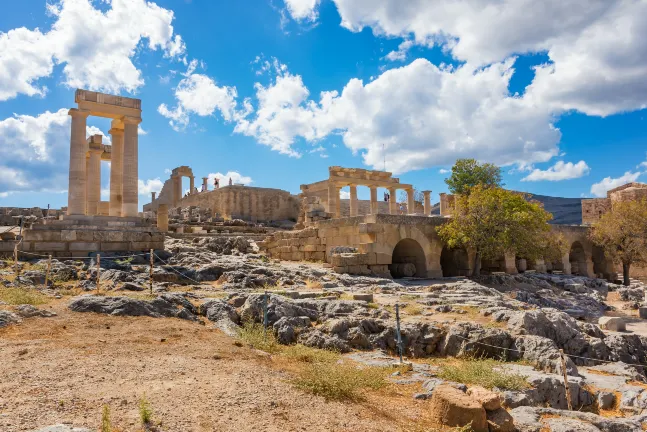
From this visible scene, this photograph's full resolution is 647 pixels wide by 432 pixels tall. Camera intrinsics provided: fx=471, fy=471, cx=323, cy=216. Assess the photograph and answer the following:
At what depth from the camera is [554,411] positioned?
17.6ft

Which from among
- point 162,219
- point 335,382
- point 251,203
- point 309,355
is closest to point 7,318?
point 309,355

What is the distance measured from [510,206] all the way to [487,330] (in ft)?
35.8

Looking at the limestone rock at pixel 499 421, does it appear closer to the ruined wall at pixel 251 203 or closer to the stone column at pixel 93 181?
the stone column at pixel 93 181

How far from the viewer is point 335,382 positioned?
5184 mm

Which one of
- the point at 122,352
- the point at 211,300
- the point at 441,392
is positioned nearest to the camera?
the point at 441,392

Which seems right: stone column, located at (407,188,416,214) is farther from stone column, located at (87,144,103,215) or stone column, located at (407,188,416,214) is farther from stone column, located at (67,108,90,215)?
stone column, located at (67,108,90,215)

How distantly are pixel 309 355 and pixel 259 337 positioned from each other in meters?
1.15

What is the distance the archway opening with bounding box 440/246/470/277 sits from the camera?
19.6 m

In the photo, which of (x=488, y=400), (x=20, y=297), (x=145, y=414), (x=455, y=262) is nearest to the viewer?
(x=145, y=414)

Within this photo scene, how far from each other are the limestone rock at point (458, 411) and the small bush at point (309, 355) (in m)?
2.08

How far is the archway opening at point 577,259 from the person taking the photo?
26906 mm

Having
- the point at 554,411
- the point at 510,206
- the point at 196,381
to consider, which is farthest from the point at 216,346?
the point at 510,206

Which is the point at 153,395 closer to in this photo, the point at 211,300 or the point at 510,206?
the point at 211,300

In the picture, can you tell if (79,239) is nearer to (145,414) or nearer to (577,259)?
(145,414)
